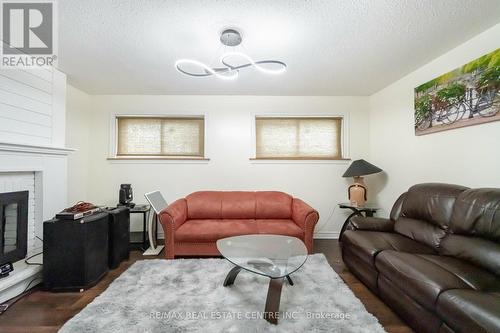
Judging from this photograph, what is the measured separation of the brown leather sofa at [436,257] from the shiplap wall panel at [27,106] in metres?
3.55

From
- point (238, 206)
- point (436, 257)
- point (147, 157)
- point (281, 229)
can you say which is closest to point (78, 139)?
point (147, 157)

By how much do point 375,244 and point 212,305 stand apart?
1.57m

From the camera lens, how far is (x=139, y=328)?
57.2 inches

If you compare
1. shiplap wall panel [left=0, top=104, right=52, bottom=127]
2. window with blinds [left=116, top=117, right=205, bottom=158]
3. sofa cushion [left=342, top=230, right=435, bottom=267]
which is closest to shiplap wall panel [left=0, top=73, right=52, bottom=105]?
shiplap wall panel [left=0, top=104, right=52, bottom=127]

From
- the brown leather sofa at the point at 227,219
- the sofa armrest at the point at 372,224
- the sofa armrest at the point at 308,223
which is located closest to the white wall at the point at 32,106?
the brown leather sofa at the point at 227,219

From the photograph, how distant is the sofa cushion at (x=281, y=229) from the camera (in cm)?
258

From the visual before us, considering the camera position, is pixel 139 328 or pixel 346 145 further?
pixel 346 145

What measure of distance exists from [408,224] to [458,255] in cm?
57

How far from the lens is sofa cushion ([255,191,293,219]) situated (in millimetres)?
3107

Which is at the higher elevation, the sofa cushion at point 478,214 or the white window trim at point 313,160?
the white window trim at point 313,160

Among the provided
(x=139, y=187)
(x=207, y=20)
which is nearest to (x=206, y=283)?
(x=139, y=187)

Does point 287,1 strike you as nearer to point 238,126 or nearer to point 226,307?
point 238,126

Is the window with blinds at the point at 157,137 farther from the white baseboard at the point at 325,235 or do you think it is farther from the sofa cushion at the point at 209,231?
the white baseboard at the point at 325,235

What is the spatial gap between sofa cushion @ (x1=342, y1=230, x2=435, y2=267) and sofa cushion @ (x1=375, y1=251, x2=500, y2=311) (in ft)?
0.63
